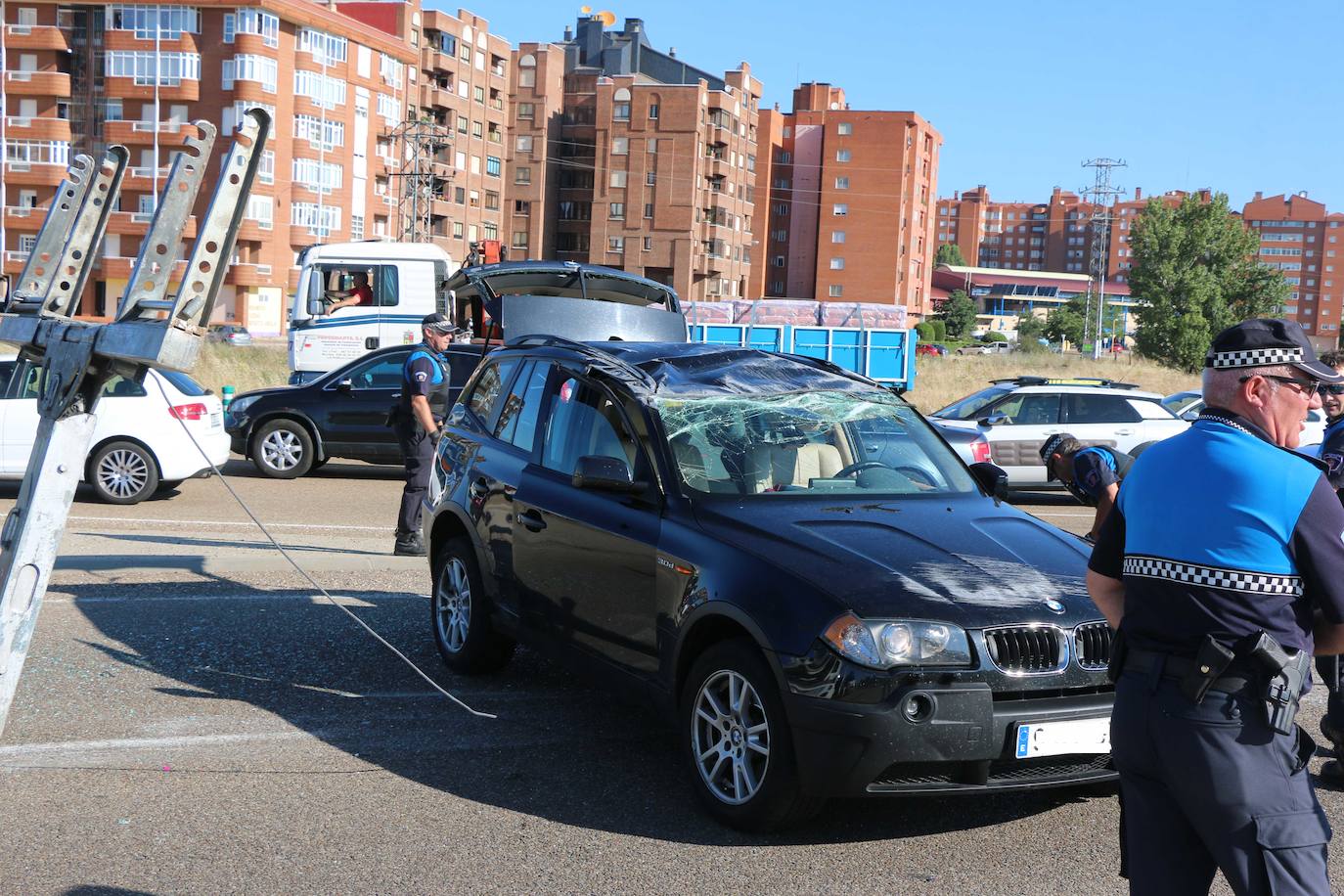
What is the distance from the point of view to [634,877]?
4.55m

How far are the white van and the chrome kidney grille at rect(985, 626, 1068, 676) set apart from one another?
57.9 ft

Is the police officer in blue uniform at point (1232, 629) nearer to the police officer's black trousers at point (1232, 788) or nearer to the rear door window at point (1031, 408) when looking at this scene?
the police officer's black trousers at point (1232, 788)

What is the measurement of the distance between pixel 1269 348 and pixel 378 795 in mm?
3697

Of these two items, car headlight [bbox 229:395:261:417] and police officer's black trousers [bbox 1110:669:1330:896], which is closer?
police officer's black trousers [bbox 1110:669:1330:896]

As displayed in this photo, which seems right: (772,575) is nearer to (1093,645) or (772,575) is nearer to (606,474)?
(606,474)

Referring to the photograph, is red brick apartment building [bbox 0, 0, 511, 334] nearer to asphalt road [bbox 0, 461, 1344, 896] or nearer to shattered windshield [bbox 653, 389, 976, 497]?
asphalt road [bbox 0, 461, 1344, 896]

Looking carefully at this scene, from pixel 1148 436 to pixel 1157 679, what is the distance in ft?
52.5

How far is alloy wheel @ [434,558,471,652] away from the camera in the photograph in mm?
7117

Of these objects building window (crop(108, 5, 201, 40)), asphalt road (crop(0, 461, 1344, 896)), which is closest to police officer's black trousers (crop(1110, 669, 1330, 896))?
asphalt road (crop(0, 461, 1344, 896))

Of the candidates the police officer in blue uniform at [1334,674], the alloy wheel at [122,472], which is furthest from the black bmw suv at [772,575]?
the alloy wheel at [122,472]

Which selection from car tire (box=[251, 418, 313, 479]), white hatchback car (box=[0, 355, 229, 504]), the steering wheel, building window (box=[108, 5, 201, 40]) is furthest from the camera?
building window (box=[108, 5, 201, 40])

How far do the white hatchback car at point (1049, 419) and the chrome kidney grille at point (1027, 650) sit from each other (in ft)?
43.3

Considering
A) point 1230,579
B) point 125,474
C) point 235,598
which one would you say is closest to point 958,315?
point 125,474

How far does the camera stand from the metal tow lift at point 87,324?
13.4 ft
